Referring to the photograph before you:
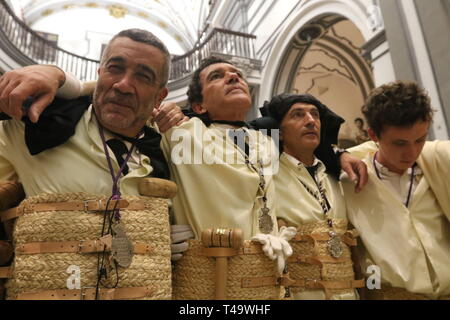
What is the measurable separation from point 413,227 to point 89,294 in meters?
1.62

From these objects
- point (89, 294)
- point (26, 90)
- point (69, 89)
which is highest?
point (69, 89)

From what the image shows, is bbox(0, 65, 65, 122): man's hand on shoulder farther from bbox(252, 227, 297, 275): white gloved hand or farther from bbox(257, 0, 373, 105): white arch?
bbox(257, 0, 373, 105): white arch

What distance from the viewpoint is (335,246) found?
5.39 feet

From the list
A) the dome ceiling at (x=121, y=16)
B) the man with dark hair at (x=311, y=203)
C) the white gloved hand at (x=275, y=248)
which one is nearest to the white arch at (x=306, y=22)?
the man with dark hair at (x=311, y=203)

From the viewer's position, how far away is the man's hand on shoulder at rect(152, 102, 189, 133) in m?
1.58

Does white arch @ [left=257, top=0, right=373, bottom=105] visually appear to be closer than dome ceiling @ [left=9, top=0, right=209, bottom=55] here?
Yes

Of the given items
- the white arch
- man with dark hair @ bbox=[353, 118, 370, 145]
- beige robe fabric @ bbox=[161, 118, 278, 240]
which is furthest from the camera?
man with dark hair @ bbox=[353, 118, 370, 145]

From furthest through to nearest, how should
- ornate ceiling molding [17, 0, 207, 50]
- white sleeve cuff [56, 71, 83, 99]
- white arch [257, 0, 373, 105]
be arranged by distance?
1. ornate ceiling molding [17, 0, 207, 50]
2. white arch [257, 0, 373, 105]
3. white sleeve cuff [56, 71, 83, 99]

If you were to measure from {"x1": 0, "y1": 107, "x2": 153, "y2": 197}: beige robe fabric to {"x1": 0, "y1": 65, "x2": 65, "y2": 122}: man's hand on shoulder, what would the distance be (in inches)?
7.5

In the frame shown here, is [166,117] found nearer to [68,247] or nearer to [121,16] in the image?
[68,247]

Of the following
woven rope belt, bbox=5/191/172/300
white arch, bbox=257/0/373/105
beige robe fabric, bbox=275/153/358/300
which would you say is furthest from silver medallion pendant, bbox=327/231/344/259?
white arch, bbox=257/0/373/105

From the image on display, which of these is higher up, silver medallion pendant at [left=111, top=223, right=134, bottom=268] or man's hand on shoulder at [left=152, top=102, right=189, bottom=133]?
man's hand on shoulder at [left=152, top=102, right=189, bottom=133]

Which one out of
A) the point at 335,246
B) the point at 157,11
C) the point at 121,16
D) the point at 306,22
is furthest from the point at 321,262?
the point at 157,11

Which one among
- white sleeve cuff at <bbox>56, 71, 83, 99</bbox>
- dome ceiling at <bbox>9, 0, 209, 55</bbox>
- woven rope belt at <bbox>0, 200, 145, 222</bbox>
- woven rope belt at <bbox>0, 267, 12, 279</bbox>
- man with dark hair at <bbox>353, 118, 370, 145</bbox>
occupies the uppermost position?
dome ceiling at <bbox>9, 0, 209, 55</bbox>
